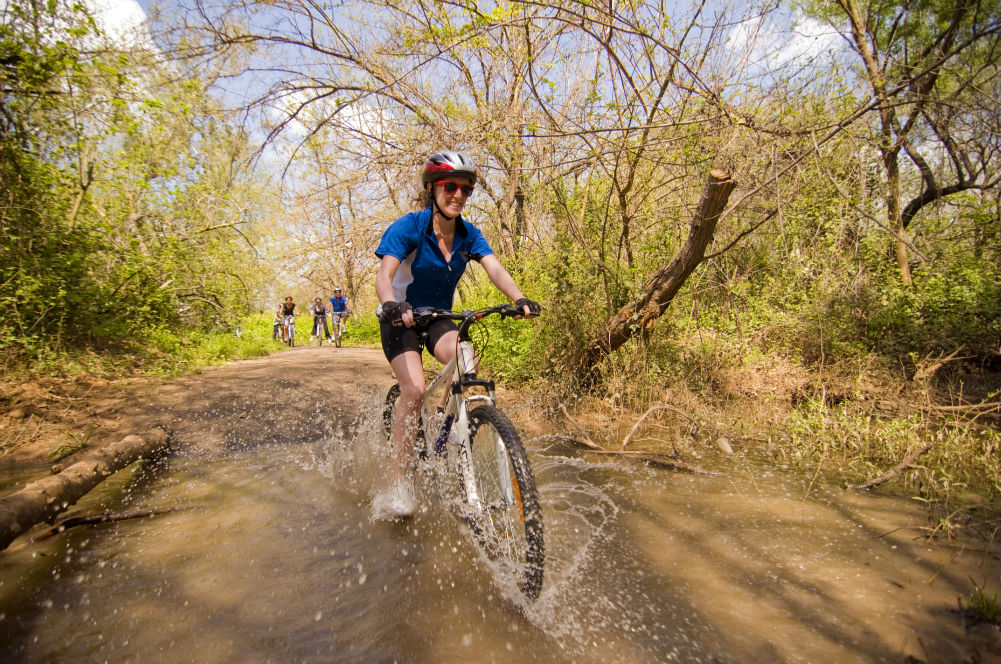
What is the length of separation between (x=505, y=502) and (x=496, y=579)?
0.40 metres

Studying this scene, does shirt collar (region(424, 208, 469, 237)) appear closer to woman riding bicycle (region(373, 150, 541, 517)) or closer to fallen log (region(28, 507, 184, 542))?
woman riding bicycle (region(373, 150, 541, 517))

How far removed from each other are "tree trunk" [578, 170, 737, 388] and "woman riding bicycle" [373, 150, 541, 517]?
106 inches

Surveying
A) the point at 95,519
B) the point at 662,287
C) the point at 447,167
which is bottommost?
the point at 95,519

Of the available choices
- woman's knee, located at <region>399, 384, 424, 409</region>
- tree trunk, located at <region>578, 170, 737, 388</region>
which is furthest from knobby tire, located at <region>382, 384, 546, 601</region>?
tree trunk, located at <region>578, 170, 737, 388</region>

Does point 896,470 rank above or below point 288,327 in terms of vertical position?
below

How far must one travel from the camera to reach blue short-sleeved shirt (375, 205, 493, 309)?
3279mm

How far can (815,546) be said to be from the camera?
2.85 meters

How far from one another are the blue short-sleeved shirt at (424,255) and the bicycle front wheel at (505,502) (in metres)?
1.02

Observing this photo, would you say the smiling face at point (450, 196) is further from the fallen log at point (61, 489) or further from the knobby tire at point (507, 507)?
the fallen log at point (61, 489)

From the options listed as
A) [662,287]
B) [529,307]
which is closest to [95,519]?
[529,307]

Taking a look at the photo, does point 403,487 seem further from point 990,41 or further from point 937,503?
point 990,41

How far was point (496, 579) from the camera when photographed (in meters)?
2.59

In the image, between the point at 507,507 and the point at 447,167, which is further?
the point at 447,167

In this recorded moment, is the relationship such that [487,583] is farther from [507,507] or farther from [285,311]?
[285,311]
